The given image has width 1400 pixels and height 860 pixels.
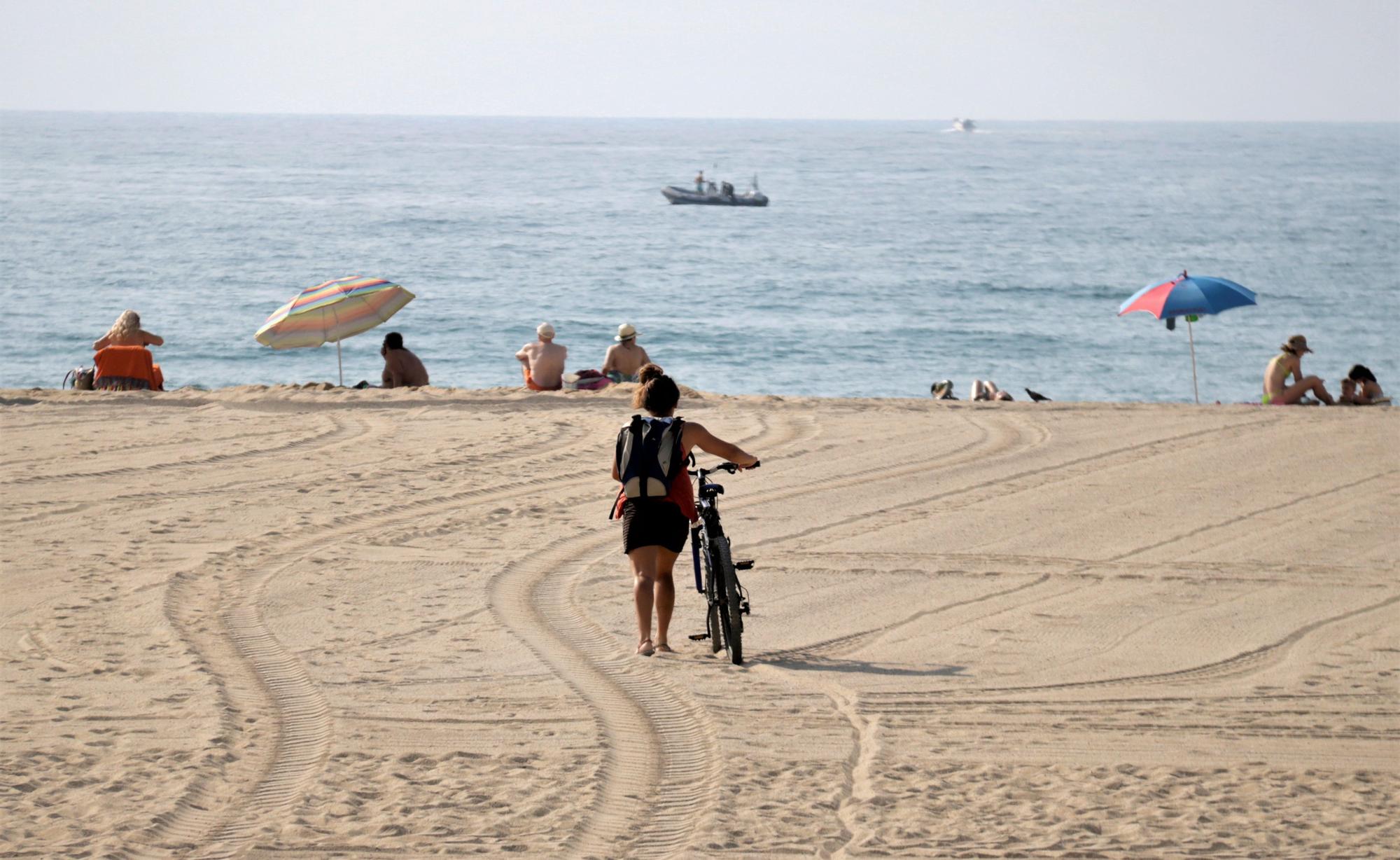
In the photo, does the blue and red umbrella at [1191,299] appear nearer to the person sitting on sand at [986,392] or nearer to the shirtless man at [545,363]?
the person sitting on sand at [986,392]

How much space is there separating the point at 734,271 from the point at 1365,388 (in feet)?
108

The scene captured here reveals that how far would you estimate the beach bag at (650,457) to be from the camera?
6.21m

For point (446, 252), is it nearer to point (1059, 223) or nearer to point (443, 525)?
point (1059, 223)

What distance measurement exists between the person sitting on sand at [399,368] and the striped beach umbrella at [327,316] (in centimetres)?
42

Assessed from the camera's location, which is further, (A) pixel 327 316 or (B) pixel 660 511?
(A) pixel 327 316

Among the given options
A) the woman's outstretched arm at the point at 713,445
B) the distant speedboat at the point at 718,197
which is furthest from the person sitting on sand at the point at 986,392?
the distant speedboat at the point at 718,197

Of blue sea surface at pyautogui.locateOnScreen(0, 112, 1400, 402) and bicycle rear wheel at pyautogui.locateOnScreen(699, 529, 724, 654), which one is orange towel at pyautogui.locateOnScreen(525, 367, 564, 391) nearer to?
bicycle rear wheel at pyautogui.locateOnScreen(699, 529, 724, 654)

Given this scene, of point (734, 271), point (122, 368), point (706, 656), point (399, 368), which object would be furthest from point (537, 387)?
point (734, 271)

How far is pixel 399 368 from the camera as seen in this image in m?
15.0

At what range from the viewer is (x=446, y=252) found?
51750 mm

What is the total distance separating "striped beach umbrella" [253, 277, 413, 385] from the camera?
567 inches

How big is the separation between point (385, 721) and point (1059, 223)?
6341 centimetres

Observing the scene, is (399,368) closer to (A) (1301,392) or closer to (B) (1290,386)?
(B) (1290,386)

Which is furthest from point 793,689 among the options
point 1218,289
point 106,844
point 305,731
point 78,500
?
point 1218,289
